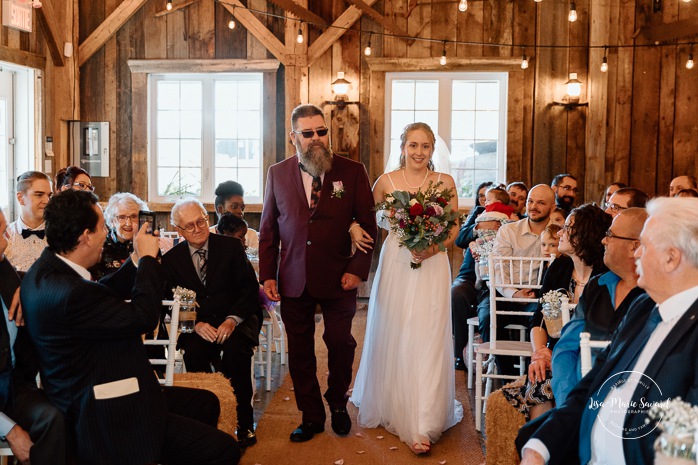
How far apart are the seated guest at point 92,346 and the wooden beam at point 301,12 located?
606 cm

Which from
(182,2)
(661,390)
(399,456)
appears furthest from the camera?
(182,2)

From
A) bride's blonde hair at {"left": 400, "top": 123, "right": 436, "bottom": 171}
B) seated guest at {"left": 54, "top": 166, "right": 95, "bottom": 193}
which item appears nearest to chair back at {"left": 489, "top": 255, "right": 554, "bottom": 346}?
bride's blonde hair at {"left": 400, "top": 123, "right": 436, "bottom": 171}

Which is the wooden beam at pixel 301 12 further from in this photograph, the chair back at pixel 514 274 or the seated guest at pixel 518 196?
the chair back at pixel 514 274

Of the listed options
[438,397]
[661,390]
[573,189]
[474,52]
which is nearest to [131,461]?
[661,390]

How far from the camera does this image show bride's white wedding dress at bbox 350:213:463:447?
454 centimetres

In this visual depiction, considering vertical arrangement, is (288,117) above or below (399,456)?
above

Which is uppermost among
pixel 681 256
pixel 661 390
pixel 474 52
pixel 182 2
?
pixel 182 2

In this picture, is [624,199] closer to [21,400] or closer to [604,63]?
[21,400]

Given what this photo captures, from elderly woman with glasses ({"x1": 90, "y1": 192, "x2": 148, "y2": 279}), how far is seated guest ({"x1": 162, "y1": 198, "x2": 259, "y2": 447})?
0.81ft

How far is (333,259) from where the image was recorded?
4500mm

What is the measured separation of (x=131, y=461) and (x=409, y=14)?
724 centimetres

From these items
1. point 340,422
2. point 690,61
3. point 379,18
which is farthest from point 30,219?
point 690,61

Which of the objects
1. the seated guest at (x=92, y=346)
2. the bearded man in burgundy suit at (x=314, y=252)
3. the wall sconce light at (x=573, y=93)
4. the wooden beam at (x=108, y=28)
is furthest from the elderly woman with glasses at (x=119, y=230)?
the wall sconce light at (x=573, y=93)

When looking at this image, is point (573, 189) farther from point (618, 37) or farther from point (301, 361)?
point (301, 361)
